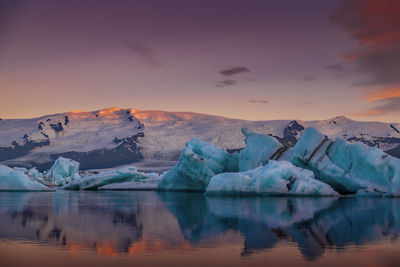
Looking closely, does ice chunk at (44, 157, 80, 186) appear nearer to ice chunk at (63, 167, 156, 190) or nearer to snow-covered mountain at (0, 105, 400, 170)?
ice chunk at (63, 167, 156, 190)

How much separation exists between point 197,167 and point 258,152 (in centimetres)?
417

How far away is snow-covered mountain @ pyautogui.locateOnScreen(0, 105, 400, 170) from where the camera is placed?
91.4 metres

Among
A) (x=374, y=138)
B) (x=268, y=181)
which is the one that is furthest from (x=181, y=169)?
(x=374, y=138)

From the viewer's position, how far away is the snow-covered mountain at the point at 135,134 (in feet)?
300

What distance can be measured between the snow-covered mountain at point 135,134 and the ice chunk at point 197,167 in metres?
41.9

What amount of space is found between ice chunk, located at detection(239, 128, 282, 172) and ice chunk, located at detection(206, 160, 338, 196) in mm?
5721

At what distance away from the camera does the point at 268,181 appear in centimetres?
2772

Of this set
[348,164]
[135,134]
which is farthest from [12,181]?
[135,134]

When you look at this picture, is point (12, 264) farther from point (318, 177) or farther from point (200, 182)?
point (200, 182)

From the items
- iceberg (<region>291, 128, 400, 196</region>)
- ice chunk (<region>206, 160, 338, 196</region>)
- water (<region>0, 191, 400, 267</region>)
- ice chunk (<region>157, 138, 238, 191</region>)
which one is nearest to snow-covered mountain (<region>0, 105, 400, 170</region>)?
ice chunk (<region>157, 138, 238, 191</region>)

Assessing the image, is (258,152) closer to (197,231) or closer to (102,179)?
Result: (102,179)

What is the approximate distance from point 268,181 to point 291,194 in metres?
1.47

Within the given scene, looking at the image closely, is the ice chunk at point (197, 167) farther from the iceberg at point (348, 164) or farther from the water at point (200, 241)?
the water at point (200, 241)

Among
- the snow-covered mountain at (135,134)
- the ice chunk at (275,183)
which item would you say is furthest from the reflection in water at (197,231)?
the snow-covered mountain at (135,134)
